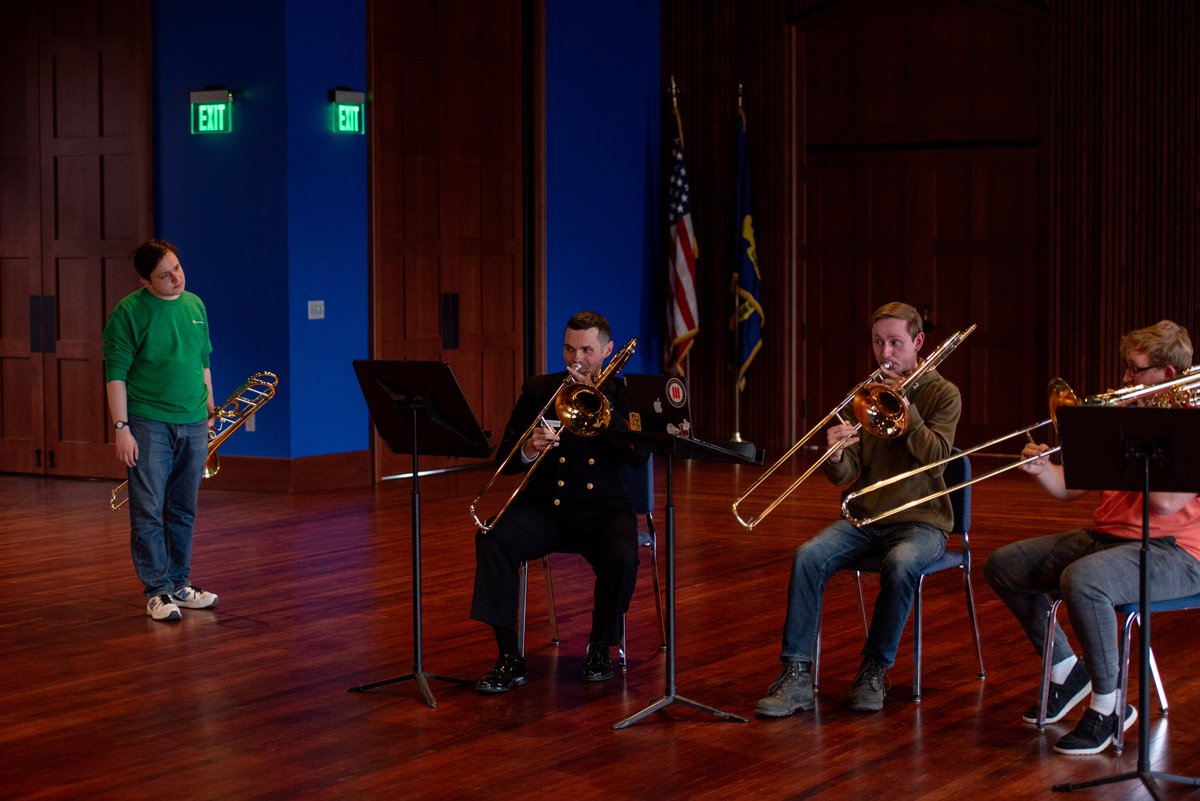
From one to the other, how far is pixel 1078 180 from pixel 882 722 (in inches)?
252

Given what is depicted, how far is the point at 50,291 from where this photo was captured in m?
9.48

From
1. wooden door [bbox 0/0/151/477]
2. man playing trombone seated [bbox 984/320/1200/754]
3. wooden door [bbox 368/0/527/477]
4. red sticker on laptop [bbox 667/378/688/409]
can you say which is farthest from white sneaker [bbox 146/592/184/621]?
wooden door [bbox 0/0/151/477]

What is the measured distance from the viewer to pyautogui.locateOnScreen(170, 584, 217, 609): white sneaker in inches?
229

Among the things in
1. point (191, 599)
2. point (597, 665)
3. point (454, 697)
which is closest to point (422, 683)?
point (454, 697)

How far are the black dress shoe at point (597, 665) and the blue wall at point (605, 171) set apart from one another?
5738 millimetres

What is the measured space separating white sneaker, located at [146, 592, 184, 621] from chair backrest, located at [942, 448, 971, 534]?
2771 millimetres

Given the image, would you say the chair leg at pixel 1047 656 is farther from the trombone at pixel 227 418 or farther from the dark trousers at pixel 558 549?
the trombone at pixel 227 418

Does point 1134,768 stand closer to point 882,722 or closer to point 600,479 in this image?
point 882,722

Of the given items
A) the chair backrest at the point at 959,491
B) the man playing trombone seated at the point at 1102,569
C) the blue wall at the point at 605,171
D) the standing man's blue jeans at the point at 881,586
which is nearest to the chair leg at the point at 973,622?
the chair backrest at the point at 959,491

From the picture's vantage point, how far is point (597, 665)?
4766 mm

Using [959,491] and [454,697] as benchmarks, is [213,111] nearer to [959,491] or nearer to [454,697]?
[454,697]

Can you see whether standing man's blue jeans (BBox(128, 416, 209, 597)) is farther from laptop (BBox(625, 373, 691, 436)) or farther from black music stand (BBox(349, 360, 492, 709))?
laptop (BBox(625, 373, 691, 436))

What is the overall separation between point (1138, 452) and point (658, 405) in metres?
1.50

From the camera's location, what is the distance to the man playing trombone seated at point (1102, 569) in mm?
3975
